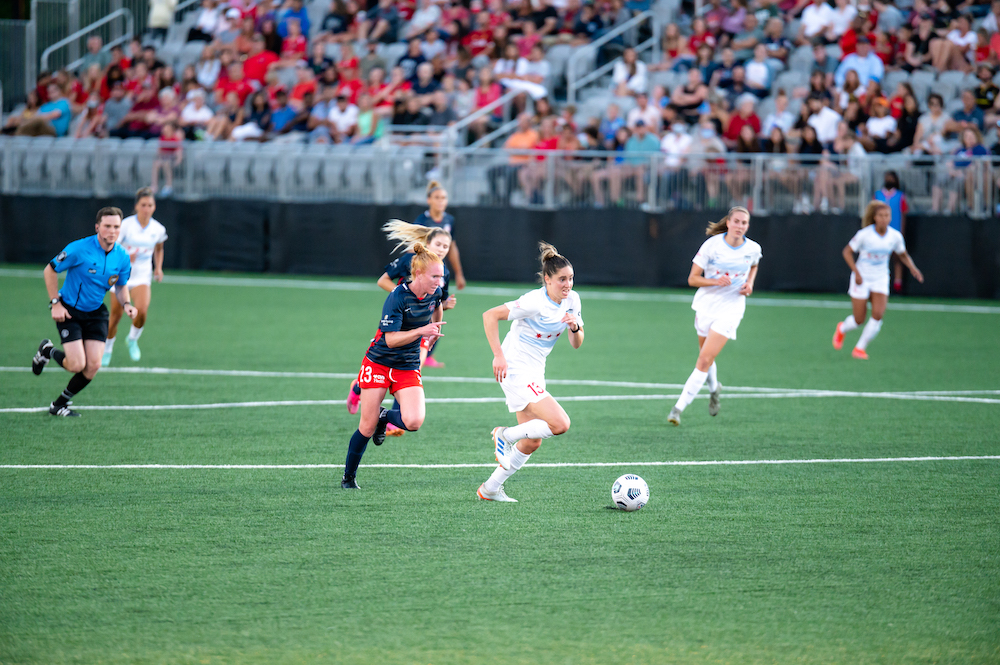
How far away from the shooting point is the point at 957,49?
21.2 m

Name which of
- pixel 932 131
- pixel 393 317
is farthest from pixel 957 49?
pixel 393 317

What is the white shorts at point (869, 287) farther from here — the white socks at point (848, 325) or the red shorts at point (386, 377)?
the red shorts at point (386, 377)

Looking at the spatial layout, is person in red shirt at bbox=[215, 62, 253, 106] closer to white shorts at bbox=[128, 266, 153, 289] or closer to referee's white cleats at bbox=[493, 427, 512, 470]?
white shorts at bbox=[128, 266, 153, 289]

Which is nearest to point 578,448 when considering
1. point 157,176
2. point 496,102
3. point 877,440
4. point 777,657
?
point 877,440

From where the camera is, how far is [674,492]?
769 centimetres

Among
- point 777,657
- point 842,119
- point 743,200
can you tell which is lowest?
point 777,657

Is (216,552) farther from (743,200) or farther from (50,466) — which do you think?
(743,200)

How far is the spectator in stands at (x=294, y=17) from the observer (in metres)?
27.3

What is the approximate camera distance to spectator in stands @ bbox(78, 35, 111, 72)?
29.5m

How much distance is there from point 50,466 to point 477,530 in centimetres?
335

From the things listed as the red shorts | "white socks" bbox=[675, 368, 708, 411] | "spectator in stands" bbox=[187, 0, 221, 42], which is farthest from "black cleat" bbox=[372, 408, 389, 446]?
"spectator in stands" bbox=[187, 0, 221, 42]

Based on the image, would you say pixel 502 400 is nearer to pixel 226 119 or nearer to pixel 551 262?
pixel 551 262

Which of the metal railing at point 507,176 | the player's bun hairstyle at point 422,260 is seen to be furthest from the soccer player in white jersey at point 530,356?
the metal railing at point 507,176

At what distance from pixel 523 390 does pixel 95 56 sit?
2576 centimetres
